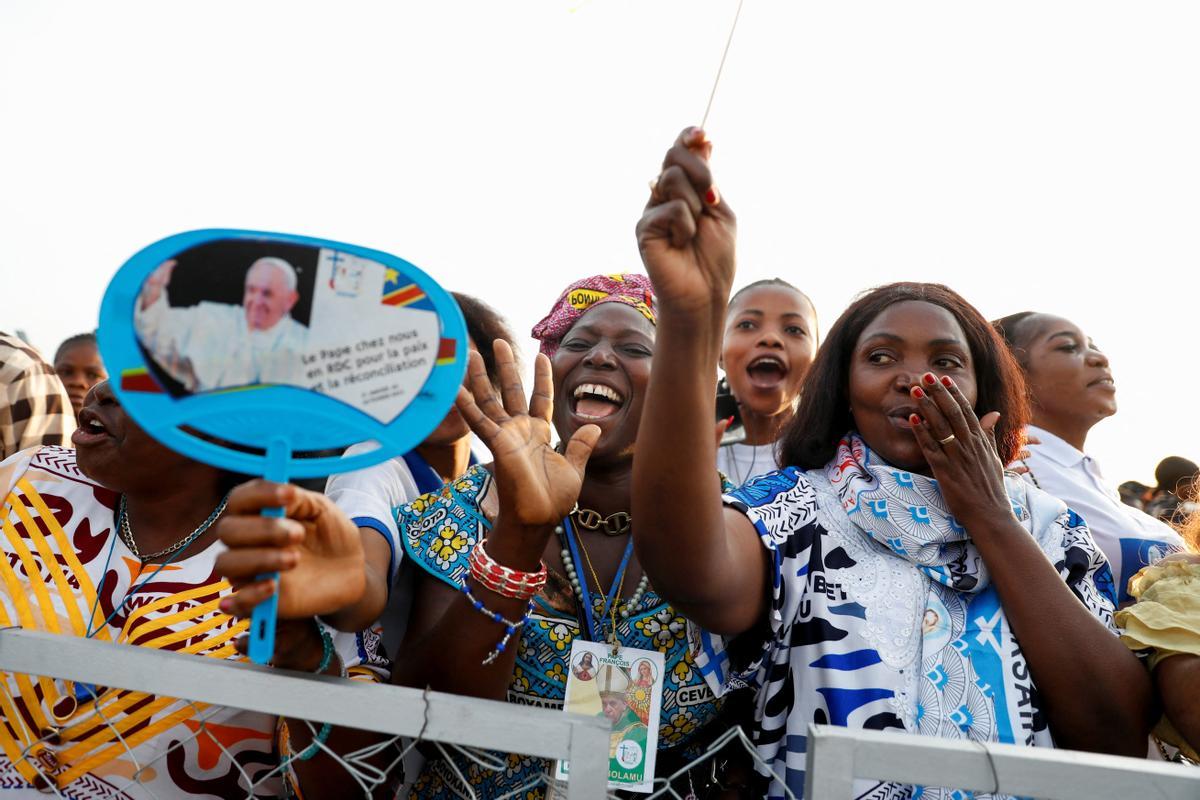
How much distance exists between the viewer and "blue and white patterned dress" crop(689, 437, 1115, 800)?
5.88 feet

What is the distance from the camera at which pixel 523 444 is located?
69.4 inches

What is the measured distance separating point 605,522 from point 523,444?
2.09ft

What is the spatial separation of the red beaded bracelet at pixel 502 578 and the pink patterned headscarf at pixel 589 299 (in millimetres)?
990

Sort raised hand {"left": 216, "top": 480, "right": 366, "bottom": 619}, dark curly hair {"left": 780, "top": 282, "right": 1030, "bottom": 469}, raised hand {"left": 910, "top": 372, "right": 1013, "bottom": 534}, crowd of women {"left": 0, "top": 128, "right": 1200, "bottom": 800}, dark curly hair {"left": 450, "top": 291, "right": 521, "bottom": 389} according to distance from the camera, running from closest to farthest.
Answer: raised hand {"left": 216, "top": 480, "right": 366, "bottom": 619}
crowd of women {"left": 0, "top": 128, "right": 1200, "bottom": 800}
raised hand {"left": 910, "top": 372, "right": 1013, "bottom": 534}
dark curly hair {"left": 780, "top": 282, "right": 1030, "bottom": 469}
dark curly hair {"left": 450, "top": 291, "right": 521, "bottom": 389}

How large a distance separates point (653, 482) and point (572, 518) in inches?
31.4

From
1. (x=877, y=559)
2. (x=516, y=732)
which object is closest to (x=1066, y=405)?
(x=877, y=559)

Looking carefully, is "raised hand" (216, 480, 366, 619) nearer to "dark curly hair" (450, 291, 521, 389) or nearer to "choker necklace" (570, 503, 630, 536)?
"choker necklace" (570, 503, 630, 536)

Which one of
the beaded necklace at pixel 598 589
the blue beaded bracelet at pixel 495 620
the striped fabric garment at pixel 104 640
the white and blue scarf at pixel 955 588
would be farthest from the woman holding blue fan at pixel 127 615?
the white and blue scarf at pixel 955 588

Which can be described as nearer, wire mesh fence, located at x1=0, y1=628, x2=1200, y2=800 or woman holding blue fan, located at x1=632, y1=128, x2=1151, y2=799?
wire mesh fence, located at x1=0, y1=628, x2=1200, y2=800

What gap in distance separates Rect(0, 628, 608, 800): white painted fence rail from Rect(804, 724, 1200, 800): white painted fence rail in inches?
12.3

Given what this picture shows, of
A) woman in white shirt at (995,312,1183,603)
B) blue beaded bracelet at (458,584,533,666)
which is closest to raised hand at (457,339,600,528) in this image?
blue beaded bracelet at (458,584,533,666)

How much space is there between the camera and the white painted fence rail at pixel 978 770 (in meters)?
1.27

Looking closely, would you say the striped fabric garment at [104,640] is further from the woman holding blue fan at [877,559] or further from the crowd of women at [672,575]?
the woman holding blue fan at [877,559]

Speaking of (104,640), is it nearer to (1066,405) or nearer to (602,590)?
(602,590)
